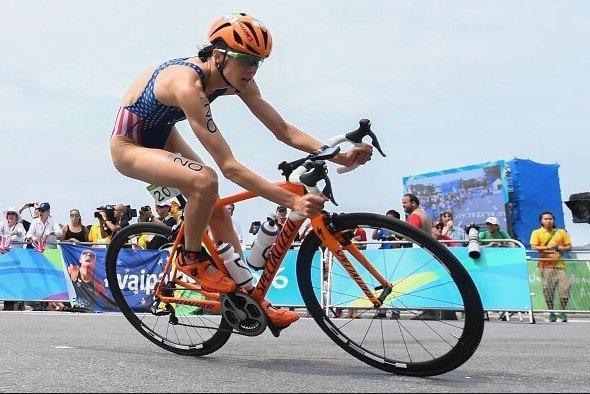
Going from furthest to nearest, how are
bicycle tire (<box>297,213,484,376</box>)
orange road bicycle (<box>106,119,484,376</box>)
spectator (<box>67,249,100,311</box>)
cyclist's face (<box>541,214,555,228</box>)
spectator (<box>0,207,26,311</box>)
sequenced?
spectator (<box>0,207,26,311</box>) < spectator (<box>67,249,100,311</box>) < cyclist's face (<box>541,214,555,228</box>) < orange road bicycle (<box>106,119,484,376</box>) < bicycle tire (<box>297,213,484,376</box>)

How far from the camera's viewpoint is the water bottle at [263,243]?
5094mm

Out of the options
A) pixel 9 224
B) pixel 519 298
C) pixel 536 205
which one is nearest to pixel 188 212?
pixel 519 298

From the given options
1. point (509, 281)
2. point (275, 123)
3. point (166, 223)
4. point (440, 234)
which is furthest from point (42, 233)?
point (275, 123)

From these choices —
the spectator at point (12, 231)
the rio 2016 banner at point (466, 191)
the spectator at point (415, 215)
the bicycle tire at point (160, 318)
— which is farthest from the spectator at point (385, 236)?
the rio 2016 banner at point (466, 191)

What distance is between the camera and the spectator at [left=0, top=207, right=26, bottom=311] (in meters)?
15.3

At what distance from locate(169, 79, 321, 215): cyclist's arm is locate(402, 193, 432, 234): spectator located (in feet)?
20.0

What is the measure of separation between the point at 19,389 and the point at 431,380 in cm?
205

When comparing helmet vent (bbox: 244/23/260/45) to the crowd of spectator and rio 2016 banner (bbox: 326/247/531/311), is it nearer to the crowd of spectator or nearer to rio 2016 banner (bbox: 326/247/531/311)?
rio 2016 banner (bbox: 326/247/531/311)

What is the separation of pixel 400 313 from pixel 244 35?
2.03m

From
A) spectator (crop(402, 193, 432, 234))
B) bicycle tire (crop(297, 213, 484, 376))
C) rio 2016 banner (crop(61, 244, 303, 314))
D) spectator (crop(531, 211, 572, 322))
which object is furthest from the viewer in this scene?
spectator (crop(531, 211, 572, 322))

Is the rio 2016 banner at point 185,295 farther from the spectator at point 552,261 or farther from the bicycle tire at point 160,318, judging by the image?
the spectator at point 552,261

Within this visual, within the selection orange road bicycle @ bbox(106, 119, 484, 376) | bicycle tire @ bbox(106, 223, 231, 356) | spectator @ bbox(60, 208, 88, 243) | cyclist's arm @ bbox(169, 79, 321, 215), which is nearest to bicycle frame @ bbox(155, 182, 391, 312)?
orange road bicycle @ bbox(106, 119, 484, 376)

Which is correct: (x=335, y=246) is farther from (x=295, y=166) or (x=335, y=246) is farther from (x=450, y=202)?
(x=450, y=202)

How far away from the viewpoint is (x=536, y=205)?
2005 centimetres
